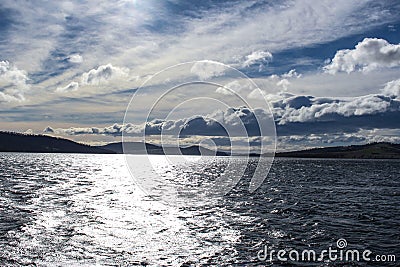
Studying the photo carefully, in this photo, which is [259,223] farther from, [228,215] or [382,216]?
[382,216]

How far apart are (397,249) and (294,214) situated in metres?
16.1

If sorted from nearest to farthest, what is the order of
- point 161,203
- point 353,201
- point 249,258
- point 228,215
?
point 249,258 < point 228,215 < point 161,203 < point 353,201

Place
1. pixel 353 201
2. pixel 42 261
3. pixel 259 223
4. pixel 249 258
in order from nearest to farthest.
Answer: pixel 42 261, pixel 249 258, pixel 259 223, pixel 353 201

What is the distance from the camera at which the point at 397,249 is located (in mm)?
29609

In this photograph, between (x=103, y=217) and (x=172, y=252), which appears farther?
(x=103, y=217)

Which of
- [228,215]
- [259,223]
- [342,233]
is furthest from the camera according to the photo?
[228,215]

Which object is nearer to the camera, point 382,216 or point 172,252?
point 172,252

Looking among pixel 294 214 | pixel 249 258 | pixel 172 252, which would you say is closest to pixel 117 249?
pixel 172 252

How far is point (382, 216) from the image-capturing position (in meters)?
44.4

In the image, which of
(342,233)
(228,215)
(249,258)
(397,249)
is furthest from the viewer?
(228,215)

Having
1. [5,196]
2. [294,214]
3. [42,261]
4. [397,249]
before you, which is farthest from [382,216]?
[5,196]

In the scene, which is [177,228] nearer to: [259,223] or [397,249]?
[259,223]

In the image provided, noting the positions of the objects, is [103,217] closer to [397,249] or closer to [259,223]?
[259,223]

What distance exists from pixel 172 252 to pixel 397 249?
1941 centimetres
